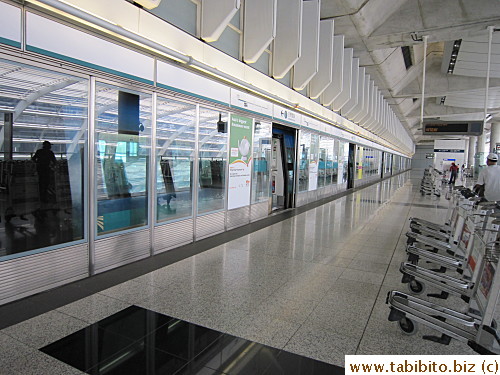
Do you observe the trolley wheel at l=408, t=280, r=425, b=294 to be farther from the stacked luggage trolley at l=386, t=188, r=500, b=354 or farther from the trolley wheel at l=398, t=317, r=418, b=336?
the trolley wheel at l=398, t=317, r=418, b=336

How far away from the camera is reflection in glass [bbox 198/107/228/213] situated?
5.67 meters

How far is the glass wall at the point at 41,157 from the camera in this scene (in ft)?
10.1

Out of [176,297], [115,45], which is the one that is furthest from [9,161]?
[176,297]

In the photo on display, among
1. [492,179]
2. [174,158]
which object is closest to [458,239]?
[492,179]

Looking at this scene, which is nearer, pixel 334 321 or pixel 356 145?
pixel 334 321

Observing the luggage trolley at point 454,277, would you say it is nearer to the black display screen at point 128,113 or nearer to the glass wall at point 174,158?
the glass wall at point 174,158

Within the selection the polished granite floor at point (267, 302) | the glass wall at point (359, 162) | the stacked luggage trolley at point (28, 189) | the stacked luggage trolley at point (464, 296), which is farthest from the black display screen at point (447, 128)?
the stacked luggage trolley at point (28, 189)

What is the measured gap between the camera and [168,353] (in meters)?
2.34

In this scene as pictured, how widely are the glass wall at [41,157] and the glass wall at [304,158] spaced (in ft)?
23.2

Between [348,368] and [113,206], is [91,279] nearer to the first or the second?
[113,206]

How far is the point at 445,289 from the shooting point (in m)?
3.18

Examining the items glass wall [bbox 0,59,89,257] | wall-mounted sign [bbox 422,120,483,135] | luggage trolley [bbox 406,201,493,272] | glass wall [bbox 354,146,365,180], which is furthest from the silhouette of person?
glass wall [bbox 354,146,365,180]

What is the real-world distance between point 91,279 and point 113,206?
3.00ft

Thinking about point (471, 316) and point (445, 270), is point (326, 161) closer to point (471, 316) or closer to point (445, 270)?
point (445, 270)
